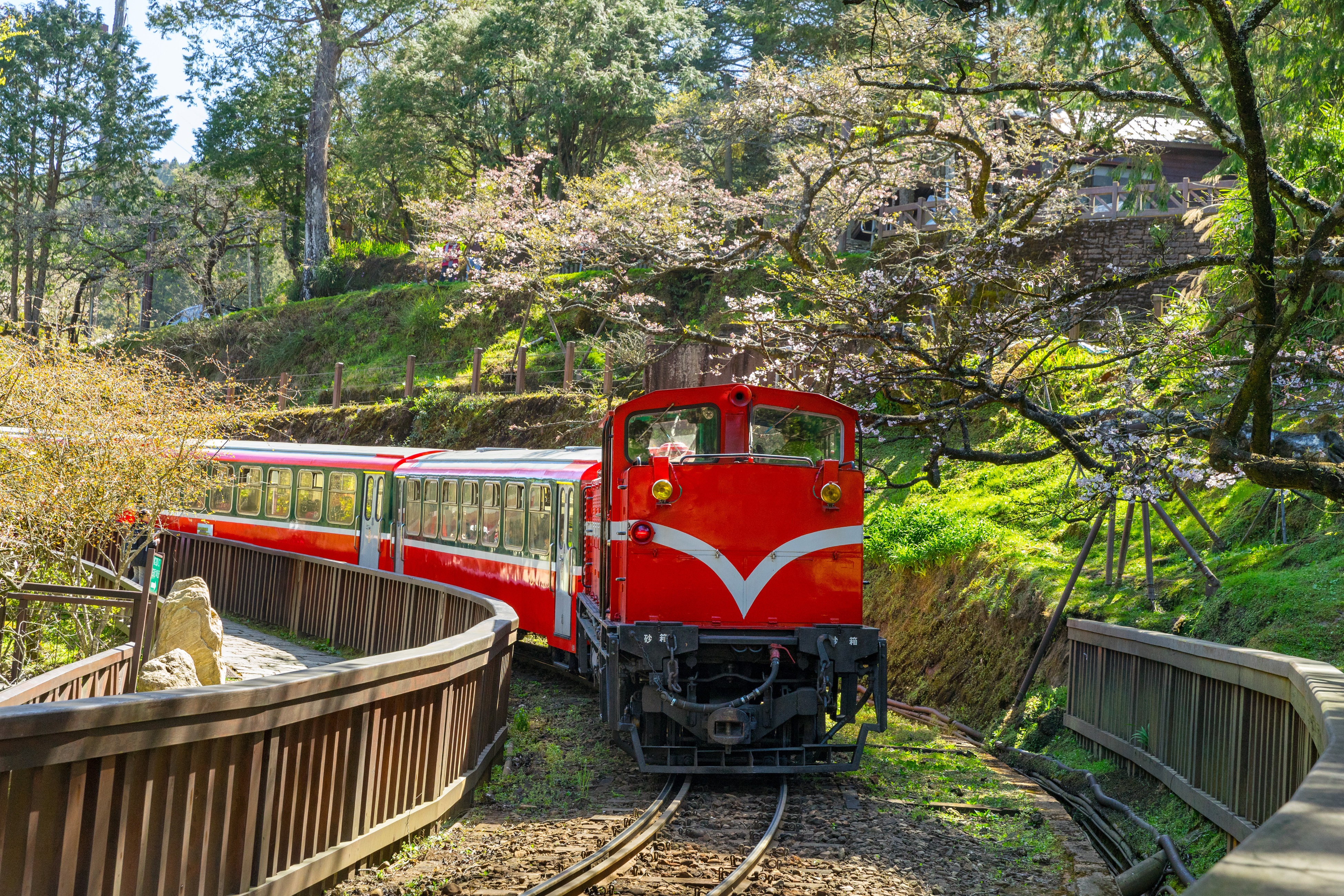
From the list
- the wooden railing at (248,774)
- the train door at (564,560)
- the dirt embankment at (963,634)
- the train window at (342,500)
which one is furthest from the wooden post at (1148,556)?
the train window at (342,500)

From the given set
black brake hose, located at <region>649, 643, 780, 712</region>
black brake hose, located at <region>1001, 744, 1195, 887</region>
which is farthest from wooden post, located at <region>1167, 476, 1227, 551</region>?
black brake hose, located at <region>649, 643, 780, 712</region>

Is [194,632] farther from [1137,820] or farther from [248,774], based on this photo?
[1137,820]

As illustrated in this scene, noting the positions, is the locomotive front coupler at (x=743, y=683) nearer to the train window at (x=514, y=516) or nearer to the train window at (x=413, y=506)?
the train window at (x=514, y=516)

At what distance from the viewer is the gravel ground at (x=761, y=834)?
20.3ft

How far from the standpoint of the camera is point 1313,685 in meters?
5.15

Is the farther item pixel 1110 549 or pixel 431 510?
pixel 431 510

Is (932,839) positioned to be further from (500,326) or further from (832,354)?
(500,326)

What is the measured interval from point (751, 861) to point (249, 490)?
59.0 ft

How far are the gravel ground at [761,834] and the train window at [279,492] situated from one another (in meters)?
12.4

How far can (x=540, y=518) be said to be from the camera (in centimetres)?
1411

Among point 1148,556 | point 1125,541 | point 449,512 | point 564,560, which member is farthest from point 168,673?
point 1125,541

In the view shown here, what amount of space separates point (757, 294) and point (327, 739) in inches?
501

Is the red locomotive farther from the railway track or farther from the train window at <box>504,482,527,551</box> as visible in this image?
the train window at <box>504,482,527,551</box>

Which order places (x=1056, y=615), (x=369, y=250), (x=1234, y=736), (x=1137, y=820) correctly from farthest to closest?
(x=369, y=250), (x=1056, y=615), (x=1137, y=820), (x=1234, y=736)
